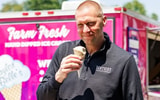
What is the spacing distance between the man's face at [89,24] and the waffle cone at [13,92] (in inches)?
147

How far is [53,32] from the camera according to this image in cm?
611

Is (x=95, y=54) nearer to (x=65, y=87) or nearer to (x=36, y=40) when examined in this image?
(x=65, y=87)

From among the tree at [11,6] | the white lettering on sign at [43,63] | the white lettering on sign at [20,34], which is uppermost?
the white lettering on sign at [20,34]

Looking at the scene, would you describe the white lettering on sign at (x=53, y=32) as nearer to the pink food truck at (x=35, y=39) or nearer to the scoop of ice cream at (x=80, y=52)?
the pink food truck at (x=35, y=39)

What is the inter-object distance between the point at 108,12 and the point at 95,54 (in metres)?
3.26

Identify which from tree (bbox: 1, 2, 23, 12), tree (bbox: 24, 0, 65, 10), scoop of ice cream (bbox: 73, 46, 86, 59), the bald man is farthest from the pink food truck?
tree (bbox: 1, 2, 23, 12)

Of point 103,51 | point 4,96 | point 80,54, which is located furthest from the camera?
point 4,96

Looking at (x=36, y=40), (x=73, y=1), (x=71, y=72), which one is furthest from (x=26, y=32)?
(x=71, y=72)

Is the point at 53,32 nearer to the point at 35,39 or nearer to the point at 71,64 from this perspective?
the point at 35,39

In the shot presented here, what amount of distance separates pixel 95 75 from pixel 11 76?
12.5 ft

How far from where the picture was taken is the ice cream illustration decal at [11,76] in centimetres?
622

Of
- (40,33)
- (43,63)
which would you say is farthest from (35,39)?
(43,63)

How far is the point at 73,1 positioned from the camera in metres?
6.36

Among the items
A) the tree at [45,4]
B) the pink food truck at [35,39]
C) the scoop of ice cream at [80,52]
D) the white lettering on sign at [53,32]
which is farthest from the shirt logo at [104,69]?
the tree at [45,4]
